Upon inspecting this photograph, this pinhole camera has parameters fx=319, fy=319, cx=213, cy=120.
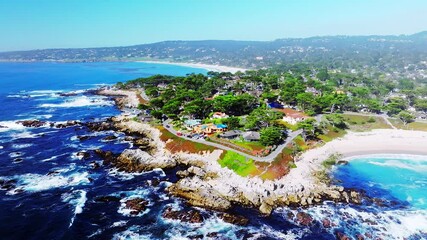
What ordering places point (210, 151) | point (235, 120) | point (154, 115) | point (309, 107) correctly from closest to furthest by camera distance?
1. point (210, 151)
2. point (235, 120)
3. point (154, 115)
4. point (309, 107)

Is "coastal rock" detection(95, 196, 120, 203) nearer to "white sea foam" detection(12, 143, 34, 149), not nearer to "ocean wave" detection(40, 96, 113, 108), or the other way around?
"white sea foam" detection(12, 143, 34, 149)

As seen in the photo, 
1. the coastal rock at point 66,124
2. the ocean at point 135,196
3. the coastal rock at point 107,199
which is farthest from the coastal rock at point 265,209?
the coastal rock at point 66,124

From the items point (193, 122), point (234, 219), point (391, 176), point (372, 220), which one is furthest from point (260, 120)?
point (372, 220)

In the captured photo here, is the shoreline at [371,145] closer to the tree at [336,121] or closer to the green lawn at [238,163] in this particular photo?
the tree at [336,121]

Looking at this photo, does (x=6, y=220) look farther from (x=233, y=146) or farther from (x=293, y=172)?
(x=293, y=172)

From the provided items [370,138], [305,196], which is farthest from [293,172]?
[370,138]

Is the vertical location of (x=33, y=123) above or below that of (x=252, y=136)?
below

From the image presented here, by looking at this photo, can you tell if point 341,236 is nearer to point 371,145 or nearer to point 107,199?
point 107,199
